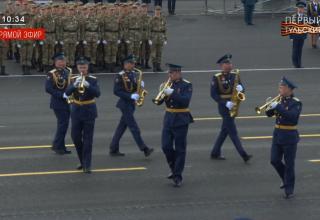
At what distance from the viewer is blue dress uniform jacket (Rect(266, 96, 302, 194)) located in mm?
14266

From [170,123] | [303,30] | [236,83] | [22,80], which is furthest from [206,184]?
[303,30]

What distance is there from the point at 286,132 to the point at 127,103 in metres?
3.54

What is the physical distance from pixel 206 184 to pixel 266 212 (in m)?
1.65

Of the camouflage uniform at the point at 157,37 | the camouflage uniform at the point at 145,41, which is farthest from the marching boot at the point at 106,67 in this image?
the camouflage uniform at the point at 157,37

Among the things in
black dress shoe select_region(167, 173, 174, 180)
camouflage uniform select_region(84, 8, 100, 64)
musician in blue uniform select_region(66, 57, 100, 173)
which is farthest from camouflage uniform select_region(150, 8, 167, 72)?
black dress shoe select_region(167, 173, 174, 180)

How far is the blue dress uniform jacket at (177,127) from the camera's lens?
15031 mm

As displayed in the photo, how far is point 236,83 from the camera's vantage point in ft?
53.9

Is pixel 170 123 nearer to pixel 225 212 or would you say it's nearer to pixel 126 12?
pixel 225 212

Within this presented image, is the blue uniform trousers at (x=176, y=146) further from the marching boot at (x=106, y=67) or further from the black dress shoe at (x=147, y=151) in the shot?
the marching boot at (x=106, y=67)

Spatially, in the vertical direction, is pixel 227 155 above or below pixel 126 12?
below

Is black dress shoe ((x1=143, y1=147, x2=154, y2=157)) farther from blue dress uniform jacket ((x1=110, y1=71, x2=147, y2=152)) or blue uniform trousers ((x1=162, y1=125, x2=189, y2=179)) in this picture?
blue uniform trousers ((x1=162, y1=125, x2=189, y2=179))
